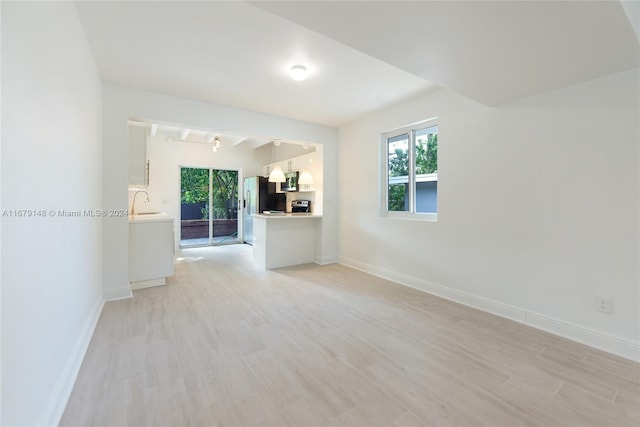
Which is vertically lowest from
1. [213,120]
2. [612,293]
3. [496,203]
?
[612,293]

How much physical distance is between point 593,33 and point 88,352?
4.13 m

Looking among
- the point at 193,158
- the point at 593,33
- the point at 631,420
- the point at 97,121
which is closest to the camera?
the point at 631,420

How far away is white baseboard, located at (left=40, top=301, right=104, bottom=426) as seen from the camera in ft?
4.57

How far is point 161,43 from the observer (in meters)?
2.42

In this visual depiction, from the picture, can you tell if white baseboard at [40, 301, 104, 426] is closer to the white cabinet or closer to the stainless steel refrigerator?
the white cabinet

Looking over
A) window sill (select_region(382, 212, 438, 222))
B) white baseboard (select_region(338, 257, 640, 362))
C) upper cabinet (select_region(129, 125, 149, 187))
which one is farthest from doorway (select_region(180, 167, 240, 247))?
white baseboard (select_region(338, 257, 640, 362))

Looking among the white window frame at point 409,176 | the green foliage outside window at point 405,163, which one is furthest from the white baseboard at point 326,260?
the green foliage outside window at point 405,163

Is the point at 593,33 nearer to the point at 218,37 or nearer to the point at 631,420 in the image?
the point at 631,420

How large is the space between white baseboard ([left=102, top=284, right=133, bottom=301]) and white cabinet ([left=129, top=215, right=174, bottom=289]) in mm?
235

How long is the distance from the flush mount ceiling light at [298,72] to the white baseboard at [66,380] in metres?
2.99

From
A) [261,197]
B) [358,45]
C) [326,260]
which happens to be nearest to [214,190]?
[261,197]

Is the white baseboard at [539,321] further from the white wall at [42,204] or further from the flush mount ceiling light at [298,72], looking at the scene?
the white wall at [42,204]

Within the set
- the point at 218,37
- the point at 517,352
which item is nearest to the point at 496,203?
the point at 517,352

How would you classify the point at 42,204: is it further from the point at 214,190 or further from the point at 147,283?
the point at 214,190
